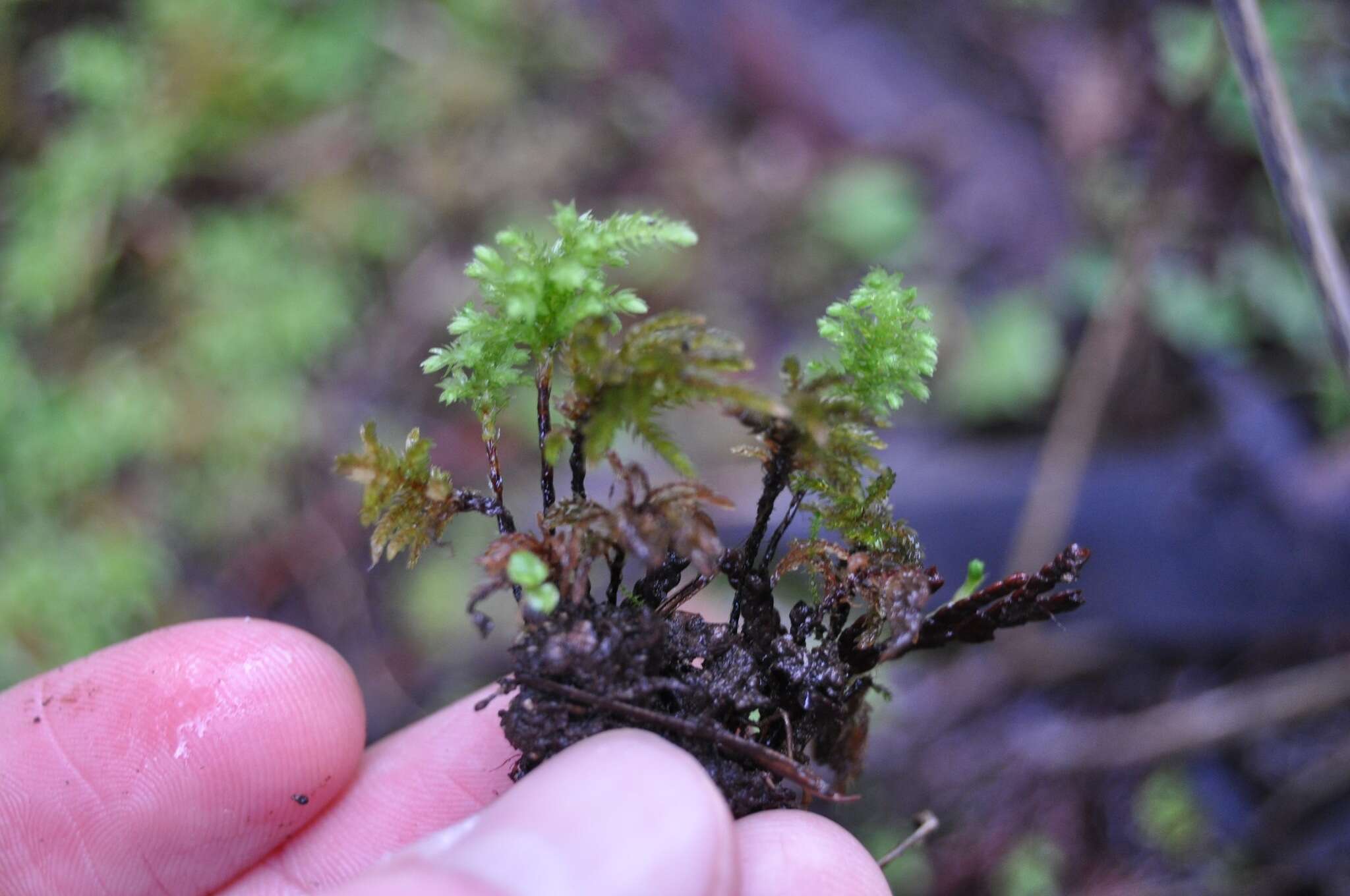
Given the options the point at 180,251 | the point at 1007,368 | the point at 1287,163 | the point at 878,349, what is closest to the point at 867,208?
the point at 1007,368

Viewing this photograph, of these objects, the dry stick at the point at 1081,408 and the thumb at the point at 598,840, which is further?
the dry stick at the point at 1081,408

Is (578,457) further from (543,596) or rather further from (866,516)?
(866,516)

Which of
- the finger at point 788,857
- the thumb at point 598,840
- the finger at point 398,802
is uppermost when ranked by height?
the thumb at point 598,840

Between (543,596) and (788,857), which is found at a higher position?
(543,596)

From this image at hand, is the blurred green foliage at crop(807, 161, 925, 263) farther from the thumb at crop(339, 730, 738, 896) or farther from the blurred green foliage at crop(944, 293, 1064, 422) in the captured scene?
the thumb at crop(339, 730, 738, 896)

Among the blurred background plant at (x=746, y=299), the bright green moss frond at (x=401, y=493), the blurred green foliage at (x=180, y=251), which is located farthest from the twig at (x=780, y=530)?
the blurred green foliage at (x=180, y=251)

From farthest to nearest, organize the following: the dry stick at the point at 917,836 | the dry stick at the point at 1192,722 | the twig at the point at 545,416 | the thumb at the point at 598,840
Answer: the dry stick at the point at 1192,722
the dry stick at the point at 917,836
the twig at the point at 545,416
the thumb at the point at 598,840

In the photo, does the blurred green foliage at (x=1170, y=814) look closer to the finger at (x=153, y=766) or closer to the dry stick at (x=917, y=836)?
the dry stick at (x=917, y=836)
